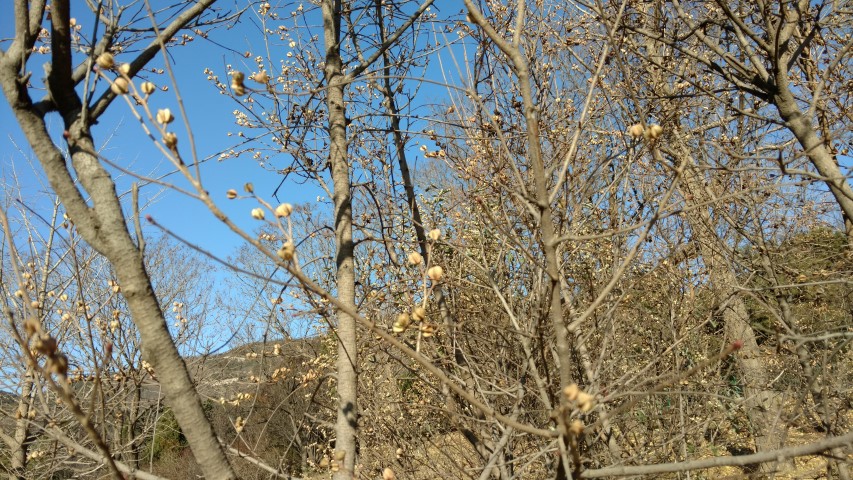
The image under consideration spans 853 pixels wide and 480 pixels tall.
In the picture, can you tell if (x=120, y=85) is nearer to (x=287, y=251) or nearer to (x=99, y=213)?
(x=99, y=213)

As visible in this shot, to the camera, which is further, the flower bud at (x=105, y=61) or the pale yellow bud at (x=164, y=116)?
the flower bud at (x=105, y=61)

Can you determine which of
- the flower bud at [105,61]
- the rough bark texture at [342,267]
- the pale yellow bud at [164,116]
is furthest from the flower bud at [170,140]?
the rough bark texture at [342,267]

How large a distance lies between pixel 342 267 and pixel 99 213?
901mm

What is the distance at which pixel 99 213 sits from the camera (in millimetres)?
1335

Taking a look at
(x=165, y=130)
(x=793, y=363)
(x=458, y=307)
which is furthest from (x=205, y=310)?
(x=165, y=130)

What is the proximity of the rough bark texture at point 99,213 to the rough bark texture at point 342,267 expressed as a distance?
44 centimetres

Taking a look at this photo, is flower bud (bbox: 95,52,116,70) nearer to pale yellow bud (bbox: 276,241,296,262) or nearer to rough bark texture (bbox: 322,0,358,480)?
pale yellow bud (bbox: 276,241,296,262)

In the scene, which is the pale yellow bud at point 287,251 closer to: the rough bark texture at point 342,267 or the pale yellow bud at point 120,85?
the pale yellow bud at point 120,85

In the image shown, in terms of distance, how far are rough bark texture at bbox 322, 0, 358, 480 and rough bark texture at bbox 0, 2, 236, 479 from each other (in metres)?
0.44

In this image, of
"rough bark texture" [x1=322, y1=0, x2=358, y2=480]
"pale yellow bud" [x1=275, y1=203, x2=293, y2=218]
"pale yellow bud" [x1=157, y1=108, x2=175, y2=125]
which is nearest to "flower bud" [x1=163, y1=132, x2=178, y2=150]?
"pale yellow bud" [x1=157, y1=108, x2=175, y2=125]

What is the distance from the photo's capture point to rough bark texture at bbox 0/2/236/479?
1.27m

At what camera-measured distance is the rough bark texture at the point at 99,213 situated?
4.16ft

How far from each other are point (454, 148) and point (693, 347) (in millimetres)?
2759

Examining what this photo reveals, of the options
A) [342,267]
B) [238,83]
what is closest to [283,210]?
[238,83]
